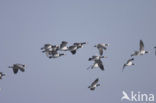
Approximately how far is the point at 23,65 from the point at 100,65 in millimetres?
7838

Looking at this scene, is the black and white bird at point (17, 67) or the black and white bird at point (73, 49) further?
the black and white bird at point (17, 67)

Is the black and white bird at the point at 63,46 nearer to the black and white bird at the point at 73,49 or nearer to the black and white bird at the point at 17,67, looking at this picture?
the black and white bird at the point at 73,49

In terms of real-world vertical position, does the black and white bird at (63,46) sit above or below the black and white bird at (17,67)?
above

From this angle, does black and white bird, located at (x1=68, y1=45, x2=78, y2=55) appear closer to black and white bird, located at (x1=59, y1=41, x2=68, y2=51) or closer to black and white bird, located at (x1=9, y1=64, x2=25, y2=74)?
black and white bird, located at (x1=59, y1=41, x2=68, y2=51)

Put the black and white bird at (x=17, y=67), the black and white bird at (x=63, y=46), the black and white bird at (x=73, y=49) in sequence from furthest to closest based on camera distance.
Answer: the black and white bird at (x=17, y=67) → the black and white bird at (x=73, y=49) → the black and white bird at (x=63, y=46)

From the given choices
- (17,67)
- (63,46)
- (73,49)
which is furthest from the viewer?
(17,67)

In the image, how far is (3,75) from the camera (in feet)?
155

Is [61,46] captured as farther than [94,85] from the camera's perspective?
No

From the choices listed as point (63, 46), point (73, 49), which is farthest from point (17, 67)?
point (73, 49)

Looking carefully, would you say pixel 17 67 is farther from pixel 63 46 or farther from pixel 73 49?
pixel 73 49

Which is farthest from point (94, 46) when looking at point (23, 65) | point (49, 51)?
point (23, 65)

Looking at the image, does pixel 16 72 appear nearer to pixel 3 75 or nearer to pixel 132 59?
pixel 3 75

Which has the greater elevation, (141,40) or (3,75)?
(141,40)

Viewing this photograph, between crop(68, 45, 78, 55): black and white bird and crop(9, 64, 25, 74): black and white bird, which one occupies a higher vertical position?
crop(68, 45, 78, 55): black and white bird
